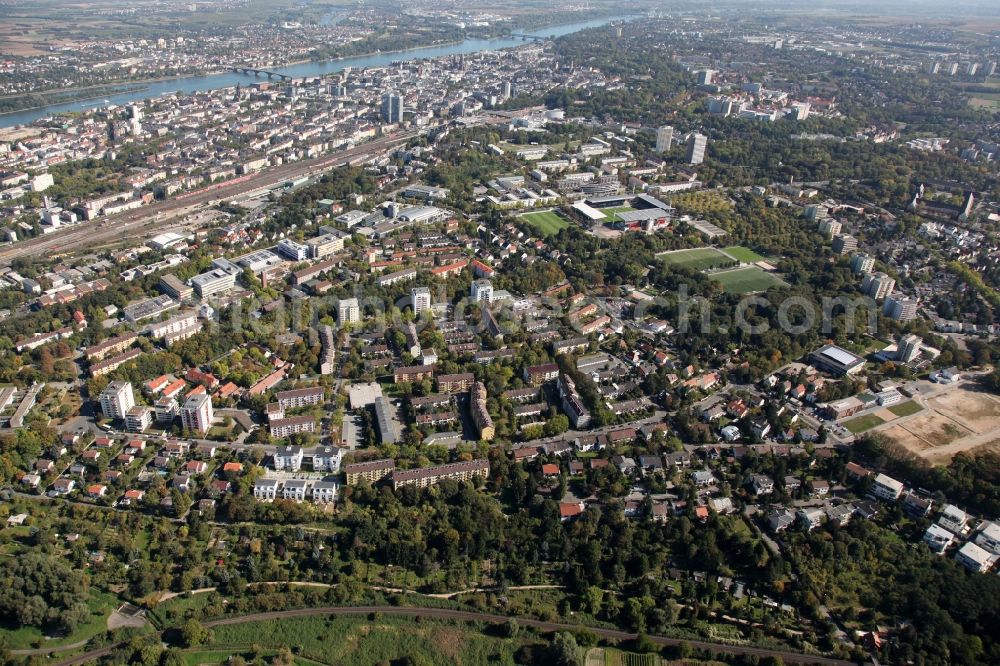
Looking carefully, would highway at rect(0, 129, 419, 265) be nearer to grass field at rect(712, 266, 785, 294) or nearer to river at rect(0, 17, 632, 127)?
river at rect(0, 17, 632, 127)

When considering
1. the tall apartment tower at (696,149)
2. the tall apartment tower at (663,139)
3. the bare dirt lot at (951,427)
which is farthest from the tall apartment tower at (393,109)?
the bare dirt lot at (951,427)

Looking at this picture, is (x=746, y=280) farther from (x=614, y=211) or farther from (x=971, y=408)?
(x=971, y=408)

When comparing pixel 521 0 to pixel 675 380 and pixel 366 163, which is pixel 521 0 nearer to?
pixel 366 163

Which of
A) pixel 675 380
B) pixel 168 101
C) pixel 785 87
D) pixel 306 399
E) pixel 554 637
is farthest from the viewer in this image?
pixel 785 87

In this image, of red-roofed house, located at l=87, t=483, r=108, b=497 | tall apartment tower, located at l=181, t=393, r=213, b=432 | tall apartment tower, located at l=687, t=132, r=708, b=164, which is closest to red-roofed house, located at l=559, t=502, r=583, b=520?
tall apartment tower, located at l=181, t=393, r=213, b=432

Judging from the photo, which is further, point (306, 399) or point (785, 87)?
point (785, 87)

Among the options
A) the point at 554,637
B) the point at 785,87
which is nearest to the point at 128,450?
the point at 554,637
